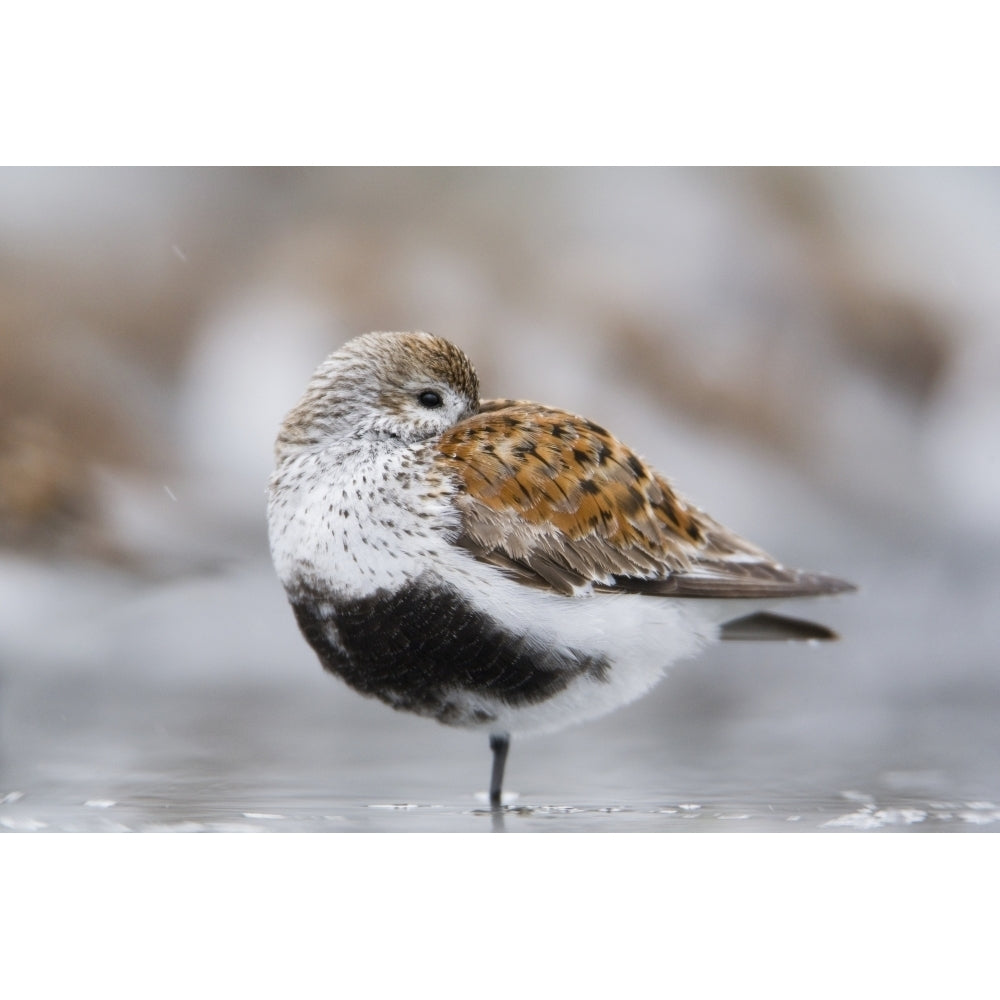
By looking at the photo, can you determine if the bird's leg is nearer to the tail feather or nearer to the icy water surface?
the icy water surface

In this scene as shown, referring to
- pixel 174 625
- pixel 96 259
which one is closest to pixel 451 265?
pixel 96 259

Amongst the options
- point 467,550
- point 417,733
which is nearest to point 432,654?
point 467,550

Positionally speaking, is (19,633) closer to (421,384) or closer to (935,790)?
Answer: (421,384)

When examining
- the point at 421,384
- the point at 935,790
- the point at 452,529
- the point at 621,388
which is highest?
the point at 621,388

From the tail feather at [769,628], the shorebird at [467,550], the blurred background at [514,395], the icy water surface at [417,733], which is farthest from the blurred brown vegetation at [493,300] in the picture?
the shorebird at [467,550]

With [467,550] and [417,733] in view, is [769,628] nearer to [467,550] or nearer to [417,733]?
[467,550]

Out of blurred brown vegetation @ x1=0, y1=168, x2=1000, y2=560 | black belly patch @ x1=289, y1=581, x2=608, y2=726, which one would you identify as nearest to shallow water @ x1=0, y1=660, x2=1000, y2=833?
black belly patch @ x1=289, y1=581, x2=608, y2=726

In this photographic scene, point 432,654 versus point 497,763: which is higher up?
point 432,654
